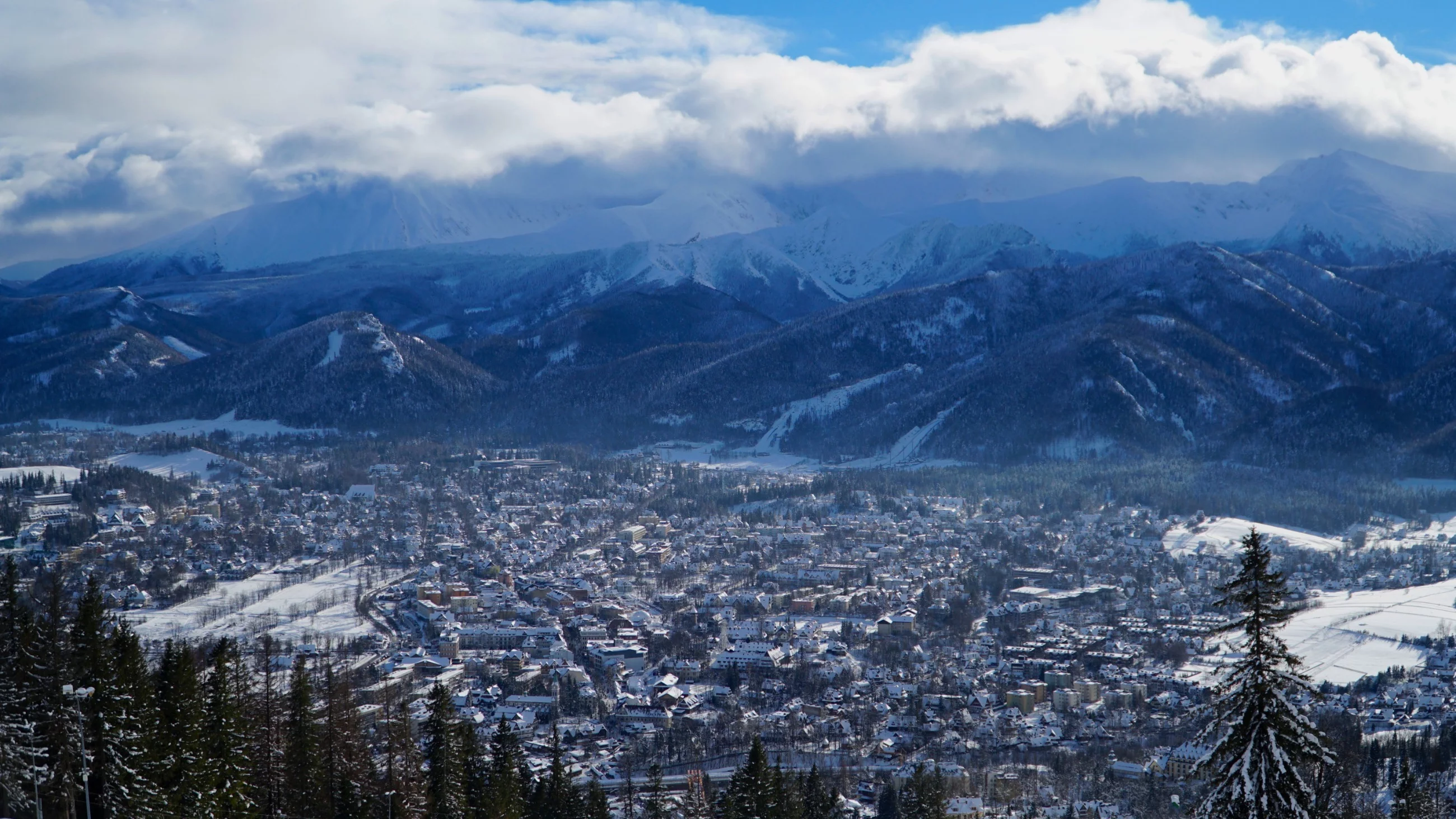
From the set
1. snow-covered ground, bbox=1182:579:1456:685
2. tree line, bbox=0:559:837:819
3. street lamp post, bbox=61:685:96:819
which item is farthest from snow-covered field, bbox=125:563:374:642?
snow-covered ground, bbox=1182:579:1456:685

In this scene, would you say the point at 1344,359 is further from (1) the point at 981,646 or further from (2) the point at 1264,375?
(1) the point at 981,646

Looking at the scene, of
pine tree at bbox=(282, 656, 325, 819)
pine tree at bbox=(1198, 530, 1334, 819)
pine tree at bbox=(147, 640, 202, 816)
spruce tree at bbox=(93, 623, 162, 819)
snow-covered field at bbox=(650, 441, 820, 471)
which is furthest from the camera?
snow-covered field at bbox=(650, 441, 820, 471)

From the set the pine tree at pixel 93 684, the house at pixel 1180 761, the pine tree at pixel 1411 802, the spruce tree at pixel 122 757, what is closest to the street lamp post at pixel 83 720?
the pine tree at pixel 93 684

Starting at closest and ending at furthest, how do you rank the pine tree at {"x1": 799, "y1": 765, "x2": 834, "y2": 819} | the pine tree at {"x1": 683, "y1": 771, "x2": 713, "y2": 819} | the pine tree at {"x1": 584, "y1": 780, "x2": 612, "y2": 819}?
the pine tree at {"x1": 584, "y1": 780, "x2": 612, "y2": 819} → the pine tree at {"x1": 683, "y1": 771, "x2": 713, "y2": 819} → the pine tree at {"x1": 799, "y1": 765, "x2": 834, "y2": 819}

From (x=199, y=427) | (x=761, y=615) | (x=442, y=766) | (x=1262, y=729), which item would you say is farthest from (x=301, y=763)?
(x=199, y=427)

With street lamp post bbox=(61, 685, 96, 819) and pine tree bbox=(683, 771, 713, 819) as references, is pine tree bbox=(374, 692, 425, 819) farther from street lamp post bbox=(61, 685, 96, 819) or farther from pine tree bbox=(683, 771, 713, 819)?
pine tree bbox=(683, 771, 713, 819)

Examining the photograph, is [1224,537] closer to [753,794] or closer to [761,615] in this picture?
[761,615]
